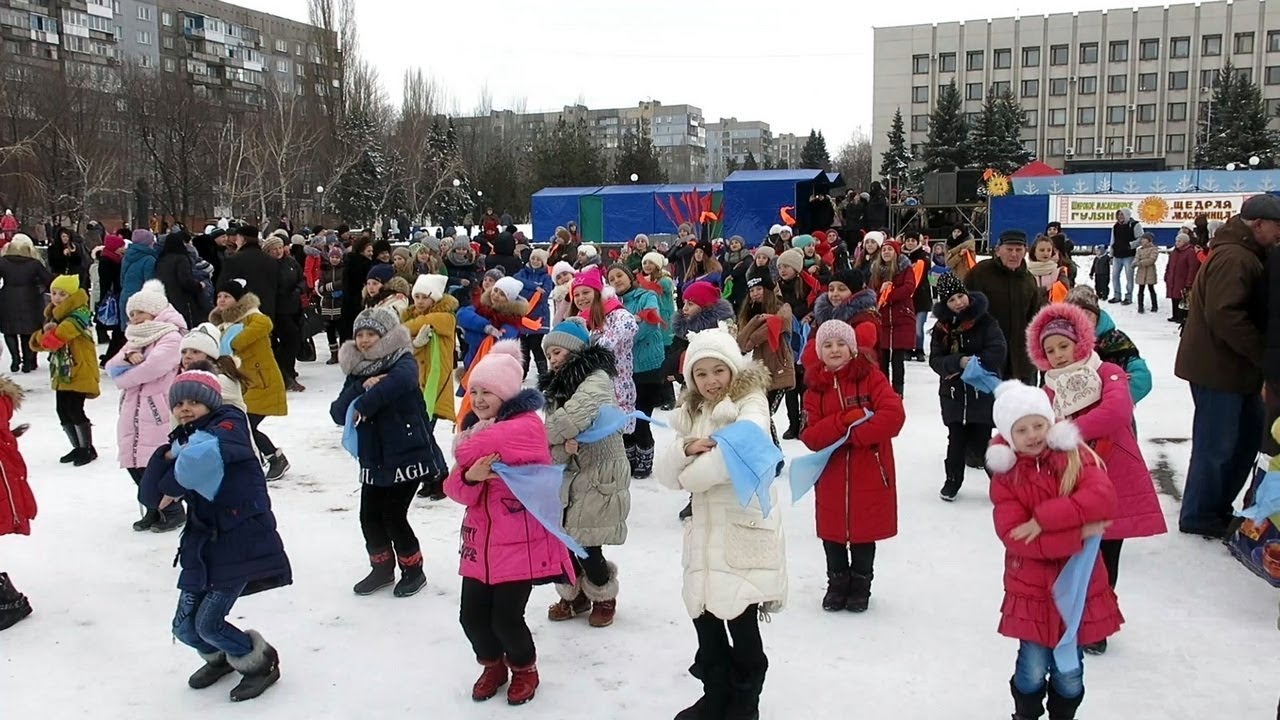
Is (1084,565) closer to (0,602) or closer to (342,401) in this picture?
(342,401)

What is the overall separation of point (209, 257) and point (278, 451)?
24.0 ft

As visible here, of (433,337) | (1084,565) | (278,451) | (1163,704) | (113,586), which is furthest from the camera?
(278,451)

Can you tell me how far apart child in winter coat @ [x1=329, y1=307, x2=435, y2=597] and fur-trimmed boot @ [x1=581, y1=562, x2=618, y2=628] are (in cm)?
100

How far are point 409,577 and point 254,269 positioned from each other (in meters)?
6.34

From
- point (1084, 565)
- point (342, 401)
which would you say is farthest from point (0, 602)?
point (1084, 565)

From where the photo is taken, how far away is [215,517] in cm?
378

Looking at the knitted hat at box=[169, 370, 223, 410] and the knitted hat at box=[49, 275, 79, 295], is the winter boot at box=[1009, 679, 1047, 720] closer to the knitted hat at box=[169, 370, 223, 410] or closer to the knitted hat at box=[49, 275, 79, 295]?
the knitted hat at box=[169, 370, 223, 410]

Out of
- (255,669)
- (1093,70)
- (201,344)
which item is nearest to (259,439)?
(201,344)

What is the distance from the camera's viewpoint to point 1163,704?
3779 mm

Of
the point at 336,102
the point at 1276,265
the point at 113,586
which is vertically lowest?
the point at 113,586

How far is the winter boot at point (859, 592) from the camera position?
4758 mm

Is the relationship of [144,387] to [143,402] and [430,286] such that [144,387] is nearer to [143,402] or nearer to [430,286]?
[143,402]

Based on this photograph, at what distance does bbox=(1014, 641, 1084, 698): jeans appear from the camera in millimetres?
3289

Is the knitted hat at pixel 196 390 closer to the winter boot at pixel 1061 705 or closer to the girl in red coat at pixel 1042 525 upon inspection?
the girl in red coat at pixel 1042 525
